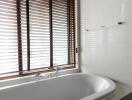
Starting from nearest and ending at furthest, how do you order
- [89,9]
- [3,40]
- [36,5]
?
1. [3,40]
2. [36,5]
3. [89,9]

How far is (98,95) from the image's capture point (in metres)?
1.48

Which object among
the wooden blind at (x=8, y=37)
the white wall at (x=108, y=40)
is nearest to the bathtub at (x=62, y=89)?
the white wall at (x=108, y=40)

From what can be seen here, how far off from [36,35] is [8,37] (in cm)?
42

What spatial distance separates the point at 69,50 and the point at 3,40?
3.92 ft

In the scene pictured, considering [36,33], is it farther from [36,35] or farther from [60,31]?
[60,31]

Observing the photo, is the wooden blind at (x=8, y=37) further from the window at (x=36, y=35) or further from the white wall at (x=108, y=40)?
the white wall at (x=108, y=40)

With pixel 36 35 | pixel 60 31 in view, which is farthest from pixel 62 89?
pixel 60 31

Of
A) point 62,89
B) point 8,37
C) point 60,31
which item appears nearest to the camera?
point 8,37

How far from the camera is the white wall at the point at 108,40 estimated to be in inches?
81.8

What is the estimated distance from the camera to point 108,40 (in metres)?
2.29

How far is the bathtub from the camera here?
1691 millimetres

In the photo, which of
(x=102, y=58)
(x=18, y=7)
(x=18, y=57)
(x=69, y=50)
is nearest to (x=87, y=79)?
(x=102, y=58)

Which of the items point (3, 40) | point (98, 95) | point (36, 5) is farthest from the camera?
point (36, 5)

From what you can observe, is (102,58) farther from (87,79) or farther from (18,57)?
(18,57)
